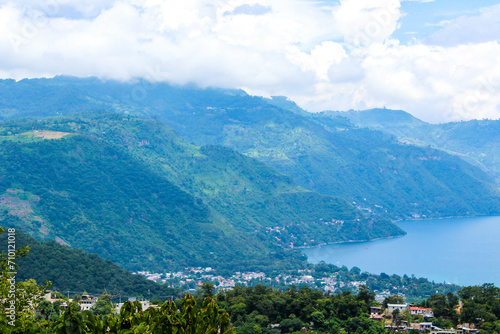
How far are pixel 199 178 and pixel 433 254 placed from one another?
42.1 meters

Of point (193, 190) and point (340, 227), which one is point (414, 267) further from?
point (193, 190)

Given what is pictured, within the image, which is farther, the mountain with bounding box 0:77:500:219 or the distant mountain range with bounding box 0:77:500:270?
the mountain with bounding box 0:77:500:219

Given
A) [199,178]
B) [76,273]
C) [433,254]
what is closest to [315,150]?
[199,178]

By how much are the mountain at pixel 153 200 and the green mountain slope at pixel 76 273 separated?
69.4 feet

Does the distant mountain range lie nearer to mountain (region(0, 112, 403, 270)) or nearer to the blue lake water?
mountain (region(0, 112, 403, 270))

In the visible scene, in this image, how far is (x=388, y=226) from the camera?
10856cm

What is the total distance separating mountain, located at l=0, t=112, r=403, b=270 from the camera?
231ft

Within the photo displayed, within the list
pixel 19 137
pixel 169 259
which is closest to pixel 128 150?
pixel 19 137

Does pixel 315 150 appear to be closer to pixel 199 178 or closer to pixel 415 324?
pixel 199 178

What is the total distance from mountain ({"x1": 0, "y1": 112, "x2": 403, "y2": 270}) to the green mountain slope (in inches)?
832

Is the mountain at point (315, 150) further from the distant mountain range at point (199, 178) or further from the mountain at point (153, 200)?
the mountain at point (153, 200)

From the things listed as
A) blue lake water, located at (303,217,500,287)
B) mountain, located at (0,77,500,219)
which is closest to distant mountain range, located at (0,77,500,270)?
mountain, located at (0,77,500,219)

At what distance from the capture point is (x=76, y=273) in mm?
40281

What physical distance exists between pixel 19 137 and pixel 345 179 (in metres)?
85.2
